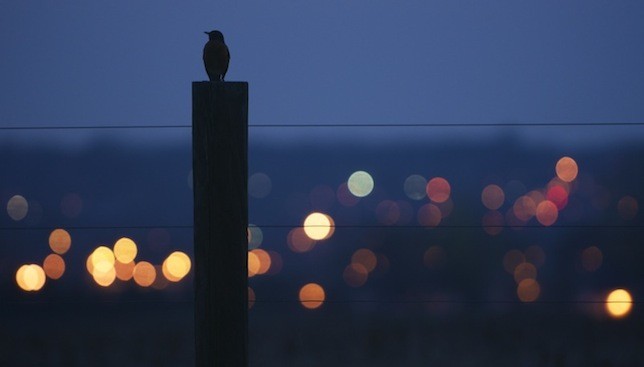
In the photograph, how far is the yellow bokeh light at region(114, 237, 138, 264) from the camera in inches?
124

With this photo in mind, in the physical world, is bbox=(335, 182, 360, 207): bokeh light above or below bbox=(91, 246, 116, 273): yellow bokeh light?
above

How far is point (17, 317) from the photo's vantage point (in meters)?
3.18

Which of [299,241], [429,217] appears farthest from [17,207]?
[429,217]

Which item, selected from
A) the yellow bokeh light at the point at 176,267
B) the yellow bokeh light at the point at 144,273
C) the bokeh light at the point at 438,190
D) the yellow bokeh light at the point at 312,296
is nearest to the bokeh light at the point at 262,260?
the yellow bokeh light at the point at 312,296

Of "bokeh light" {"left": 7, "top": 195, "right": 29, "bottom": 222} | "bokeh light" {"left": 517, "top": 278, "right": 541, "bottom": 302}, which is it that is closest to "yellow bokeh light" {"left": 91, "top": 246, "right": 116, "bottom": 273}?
"bokeh light" {"left": 7, "top": 195, "right": 29, "bottom": 222}

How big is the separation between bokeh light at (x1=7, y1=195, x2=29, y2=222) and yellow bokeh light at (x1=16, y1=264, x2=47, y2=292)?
0.67 feet

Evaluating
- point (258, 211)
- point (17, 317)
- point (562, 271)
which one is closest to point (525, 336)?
point (562, 271)

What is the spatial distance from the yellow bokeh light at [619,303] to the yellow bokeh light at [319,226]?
1.11m

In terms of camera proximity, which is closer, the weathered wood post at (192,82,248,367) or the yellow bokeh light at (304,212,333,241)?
the weathered wood post at (192,82,248,367)

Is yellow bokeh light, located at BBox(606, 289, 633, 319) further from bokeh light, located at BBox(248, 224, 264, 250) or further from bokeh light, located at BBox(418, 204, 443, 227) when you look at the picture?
bokeh light, located at BBox(248, 224, 264, 250)

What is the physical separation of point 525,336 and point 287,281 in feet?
3.06

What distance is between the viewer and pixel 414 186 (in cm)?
322

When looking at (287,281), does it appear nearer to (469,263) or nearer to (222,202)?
(469,263)

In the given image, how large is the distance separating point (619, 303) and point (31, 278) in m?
2.29
